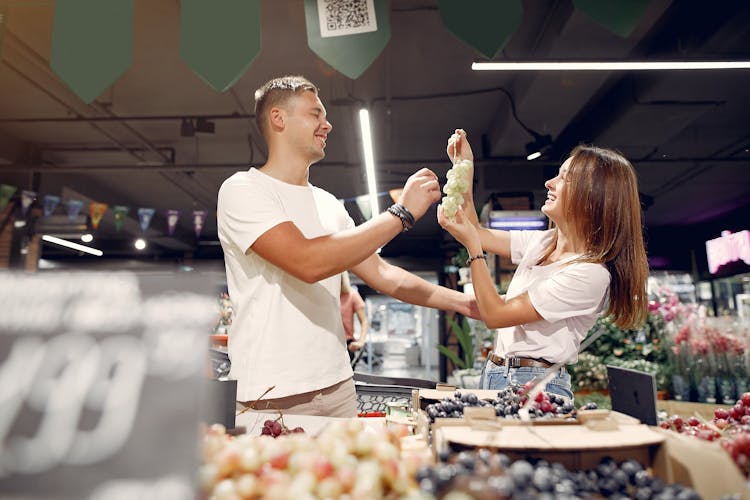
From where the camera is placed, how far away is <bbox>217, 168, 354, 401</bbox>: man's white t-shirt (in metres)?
1.41

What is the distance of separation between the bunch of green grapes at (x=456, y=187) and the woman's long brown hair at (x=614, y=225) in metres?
0.39

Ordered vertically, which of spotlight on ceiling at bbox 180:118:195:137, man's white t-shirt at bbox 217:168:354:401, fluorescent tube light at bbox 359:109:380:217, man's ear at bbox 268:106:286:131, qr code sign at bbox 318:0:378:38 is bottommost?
man's white t-shirt at bbox 217:168:354:401

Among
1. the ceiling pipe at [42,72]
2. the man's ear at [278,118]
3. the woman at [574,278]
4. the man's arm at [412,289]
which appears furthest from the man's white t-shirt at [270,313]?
the ceiling pipe at [42,72]

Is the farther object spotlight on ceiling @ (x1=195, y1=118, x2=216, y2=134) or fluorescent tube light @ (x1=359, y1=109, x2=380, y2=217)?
spotlight on ceiling @ (x1=195, y1=118, x2=216, y2=134)

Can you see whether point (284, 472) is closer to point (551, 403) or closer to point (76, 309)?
point (76, 309)

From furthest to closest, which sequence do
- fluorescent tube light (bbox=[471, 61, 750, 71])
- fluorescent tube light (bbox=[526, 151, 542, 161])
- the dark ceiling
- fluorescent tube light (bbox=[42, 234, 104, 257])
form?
fluorescent tube light (bbox=[42, 234, 104, 257])
fluorescent tube light (bbox=[526, 151, 542, 161])
the dark ceiling
fluorescent tube light (bbox=[471, 61, 750, 71])

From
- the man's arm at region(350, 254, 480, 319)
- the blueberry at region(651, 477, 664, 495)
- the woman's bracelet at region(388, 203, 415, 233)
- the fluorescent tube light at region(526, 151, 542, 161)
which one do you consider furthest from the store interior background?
the blueberry at region(651, 477, 664, 495)

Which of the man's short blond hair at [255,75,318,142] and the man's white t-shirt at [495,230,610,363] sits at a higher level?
the man's short blond hair at [255,75,318,142]

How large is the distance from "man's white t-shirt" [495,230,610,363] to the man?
460mm

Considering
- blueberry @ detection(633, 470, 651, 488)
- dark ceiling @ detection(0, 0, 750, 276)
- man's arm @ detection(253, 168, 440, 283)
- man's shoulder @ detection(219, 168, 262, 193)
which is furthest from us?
dark ceiling @ detection(0, 0, 750, 276)

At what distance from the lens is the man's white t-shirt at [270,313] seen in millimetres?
1411

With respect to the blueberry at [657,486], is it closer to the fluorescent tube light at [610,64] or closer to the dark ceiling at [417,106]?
the fluorescent tube light at [610,64]

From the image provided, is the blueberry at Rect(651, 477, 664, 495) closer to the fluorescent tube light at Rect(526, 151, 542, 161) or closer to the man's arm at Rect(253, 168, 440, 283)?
the man's arm at Rect(253, 168, 440, 283)

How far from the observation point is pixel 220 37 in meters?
1.81
